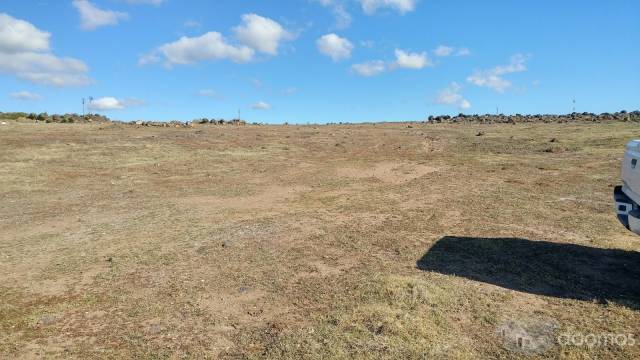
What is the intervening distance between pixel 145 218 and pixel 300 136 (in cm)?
2182

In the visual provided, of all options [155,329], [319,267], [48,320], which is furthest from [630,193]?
Answer: [48,320]

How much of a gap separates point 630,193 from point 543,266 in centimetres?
167

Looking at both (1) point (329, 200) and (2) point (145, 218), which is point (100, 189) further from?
(1) point (329, 200)

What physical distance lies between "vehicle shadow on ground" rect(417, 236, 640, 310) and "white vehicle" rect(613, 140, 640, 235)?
36.3 inches

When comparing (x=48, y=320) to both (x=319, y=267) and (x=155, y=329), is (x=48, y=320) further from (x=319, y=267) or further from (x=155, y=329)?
(x=319, y=267)

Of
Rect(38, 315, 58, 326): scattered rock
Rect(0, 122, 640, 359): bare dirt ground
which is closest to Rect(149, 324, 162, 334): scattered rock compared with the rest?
Rect(0, 122, 640, 359): bare dirt ground

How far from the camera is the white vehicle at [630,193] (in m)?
6.22

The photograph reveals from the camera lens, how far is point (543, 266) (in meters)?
7.23

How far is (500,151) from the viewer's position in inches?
960

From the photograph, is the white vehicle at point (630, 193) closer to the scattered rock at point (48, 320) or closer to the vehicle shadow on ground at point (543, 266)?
the vehicle shadow on ground at point (543, 266)

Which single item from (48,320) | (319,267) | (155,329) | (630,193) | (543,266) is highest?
(630,193)

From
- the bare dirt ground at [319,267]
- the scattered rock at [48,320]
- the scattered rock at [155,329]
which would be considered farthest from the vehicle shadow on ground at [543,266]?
the scattered rock at [48,320]

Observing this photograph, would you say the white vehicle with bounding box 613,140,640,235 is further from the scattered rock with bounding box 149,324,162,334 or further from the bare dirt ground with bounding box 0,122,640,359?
the scattered rock with bounding box 149,324,162,334

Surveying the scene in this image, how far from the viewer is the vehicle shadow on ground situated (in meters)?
6.29
